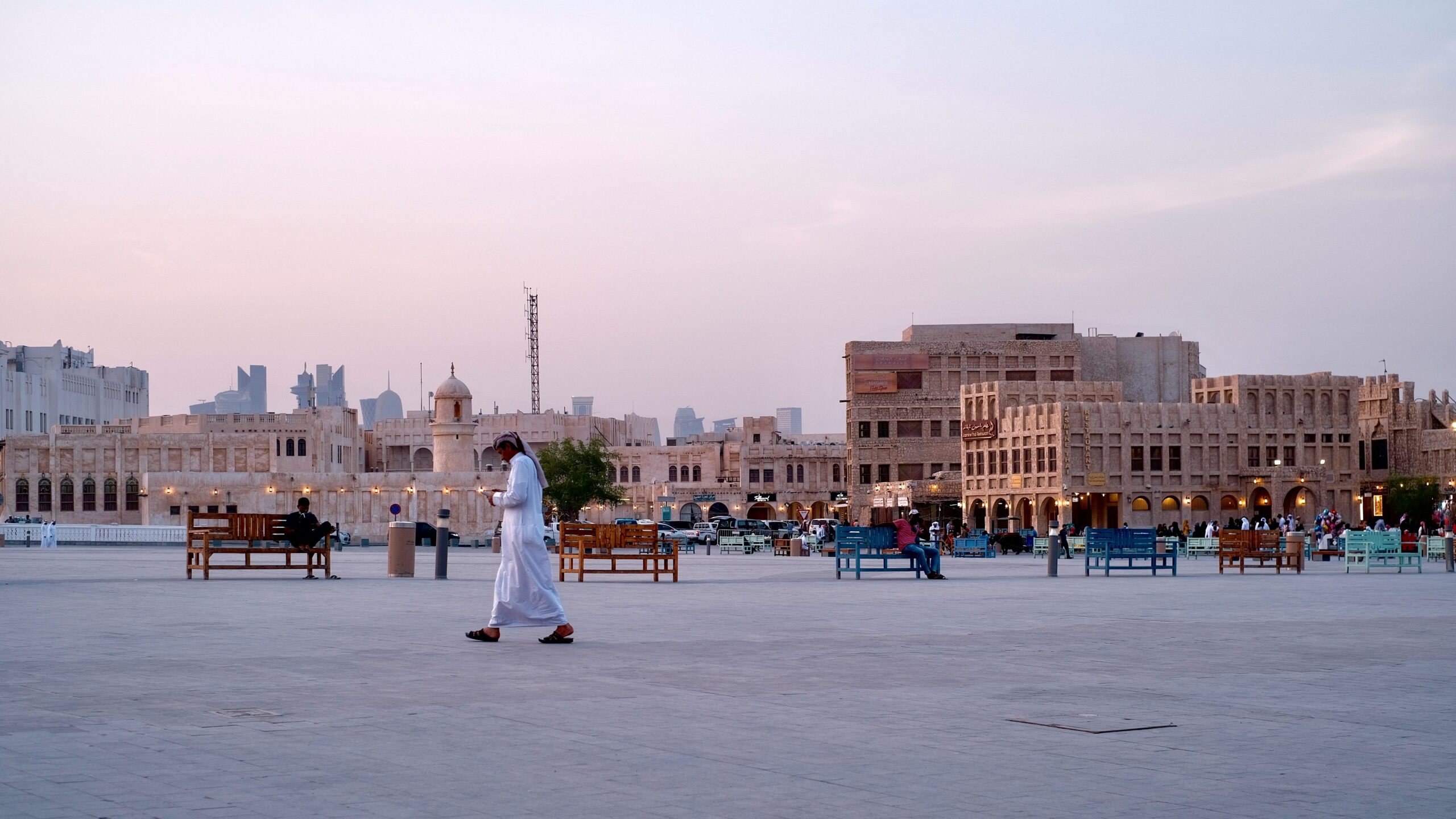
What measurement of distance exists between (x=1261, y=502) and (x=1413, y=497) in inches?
330

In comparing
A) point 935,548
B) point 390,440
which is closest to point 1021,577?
point 935,548

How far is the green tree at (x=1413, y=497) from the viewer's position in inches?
3310

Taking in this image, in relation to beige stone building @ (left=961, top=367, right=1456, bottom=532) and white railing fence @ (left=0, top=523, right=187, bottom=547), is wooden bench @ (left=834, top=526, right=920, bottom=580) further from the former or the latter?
beige stone building @ (left=961, top=367, right=1456, bottom=532)

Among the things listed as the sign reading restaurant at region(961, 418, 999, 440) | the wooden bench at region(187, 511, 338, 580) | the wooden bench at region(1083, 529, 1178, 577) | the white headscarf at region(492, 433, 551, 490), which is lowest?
the wooden bench at region(1083, 529, 1178, 577)

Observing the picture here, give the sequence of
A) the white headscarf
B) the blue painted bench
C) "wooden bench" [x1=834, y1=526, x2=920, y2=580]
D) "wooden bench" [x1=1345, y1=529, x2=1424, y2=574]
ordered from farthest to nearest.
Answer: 1. the blue painted bench
2. "wooden bench" [x1=1345, y1=529, x2=1424, y2=574]
3. "wooden bench" [x1=834, y1=526, x2=920, y2=580]
4. the white headscarf

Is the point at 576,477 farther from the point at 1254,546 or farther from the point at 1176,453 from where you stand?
the point at 1254,546

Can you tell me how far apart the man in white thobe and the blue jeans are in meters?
14.7

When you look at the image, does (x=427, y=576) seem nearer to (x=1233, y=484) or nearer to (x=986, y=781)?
(x=986, y=781)

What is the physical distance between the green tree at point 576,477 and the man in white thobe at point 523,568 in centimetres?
8278

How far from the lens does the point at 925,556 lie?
2841 centimetres

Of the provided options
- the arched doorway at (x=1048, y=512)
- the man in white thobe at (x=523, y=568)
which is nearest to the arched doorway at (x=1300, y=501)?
the arched doorway at (x=1048, y=512)

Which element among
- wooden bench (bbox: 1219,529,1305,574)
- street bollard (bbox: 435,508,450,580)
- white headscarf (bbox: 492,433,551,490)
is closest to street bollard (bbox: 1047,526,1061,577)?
wooden bench (bbox: 1219,529,1305,574)

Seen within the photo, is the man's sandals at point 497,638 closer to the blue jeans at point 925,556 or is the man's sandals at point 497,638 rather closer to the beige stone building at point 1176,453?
the blue jeans at point 925,556

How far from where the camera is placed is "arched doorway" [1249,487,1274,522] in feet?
269
